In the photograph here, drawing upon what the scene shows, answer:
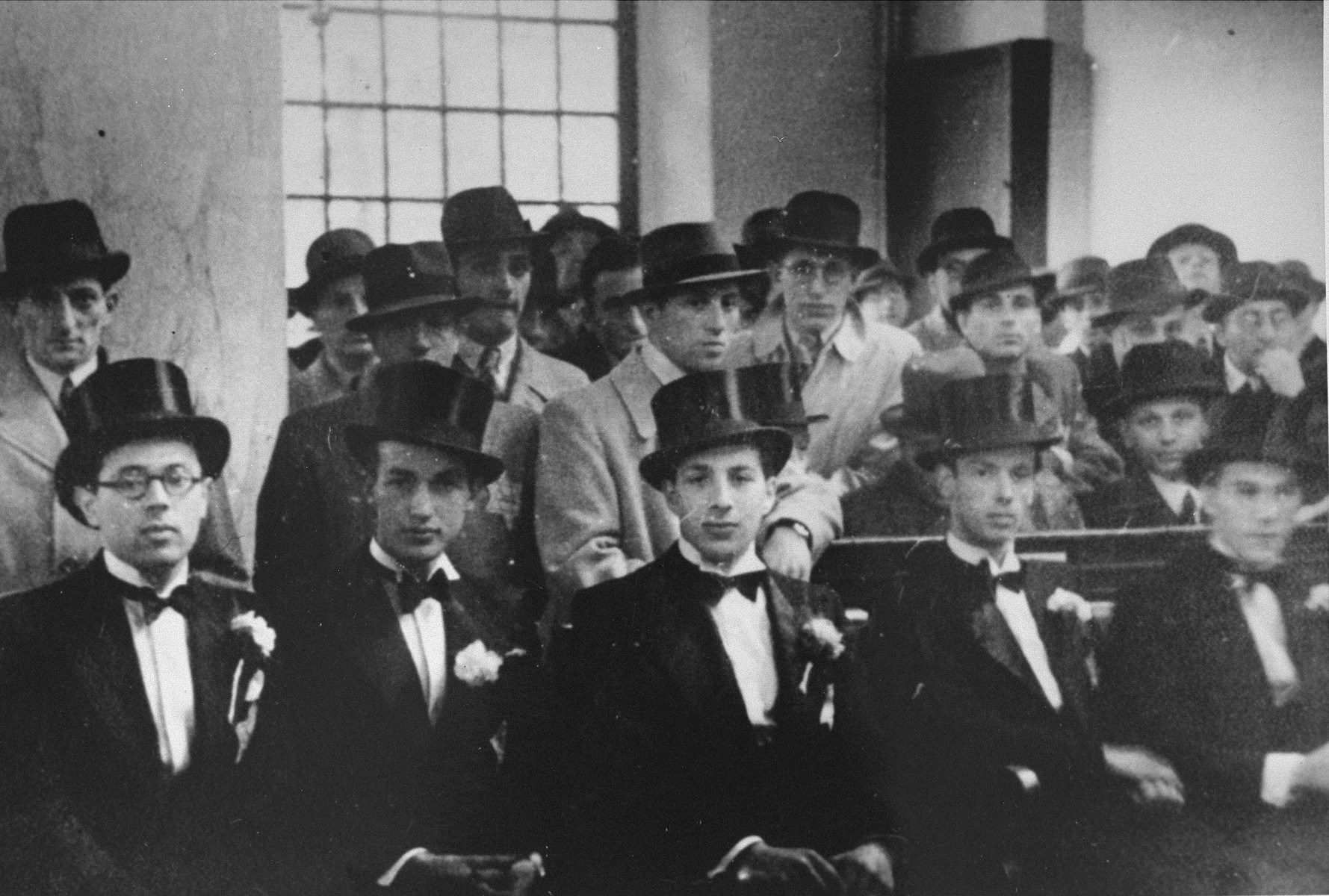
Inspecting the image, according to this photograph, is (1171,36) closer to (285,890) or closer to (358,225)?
(358,225)

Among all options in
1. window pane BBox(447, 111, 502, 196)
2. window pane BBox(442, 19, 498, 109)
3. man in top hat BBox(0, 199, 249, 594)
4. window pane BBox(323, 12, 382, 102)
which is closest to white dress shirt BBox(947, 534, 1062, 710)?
window pane BBox(447, 111, 502, 196)

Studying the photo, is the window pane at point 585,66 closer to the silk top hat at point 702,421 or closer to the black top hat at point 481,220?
the black top hat at point 481,220

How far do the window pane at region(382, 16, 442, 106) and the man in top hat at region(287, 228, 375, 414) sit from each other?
1.29 ft

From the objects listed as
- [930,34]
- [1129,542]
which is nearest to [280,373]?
[930,34]

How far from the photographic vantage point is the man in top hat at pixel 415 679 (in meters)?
3.94

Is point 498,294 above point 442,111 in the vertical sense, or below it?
below

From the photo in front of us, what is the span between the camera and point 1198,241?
439 cm

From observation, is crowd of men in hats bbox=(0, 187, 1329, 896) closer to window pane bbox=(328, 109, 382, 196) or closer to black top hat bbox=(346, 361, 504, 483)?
black top hat bbox=(346, 361, 504, 483)

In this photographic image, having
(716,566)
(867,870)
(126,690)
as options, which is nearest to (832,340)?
(716,566)

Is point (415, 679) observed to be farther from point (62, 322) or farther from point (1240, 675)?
point (1240, 675)

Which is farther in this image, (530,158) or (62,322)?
(530,158)

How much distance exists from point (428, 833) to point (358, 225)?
1.57 m

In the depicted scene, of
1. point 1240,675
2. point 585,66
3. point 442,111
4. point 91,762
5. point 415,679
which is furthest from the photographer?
point 1240,675

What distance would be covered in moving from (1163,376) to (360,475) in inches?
88.4
